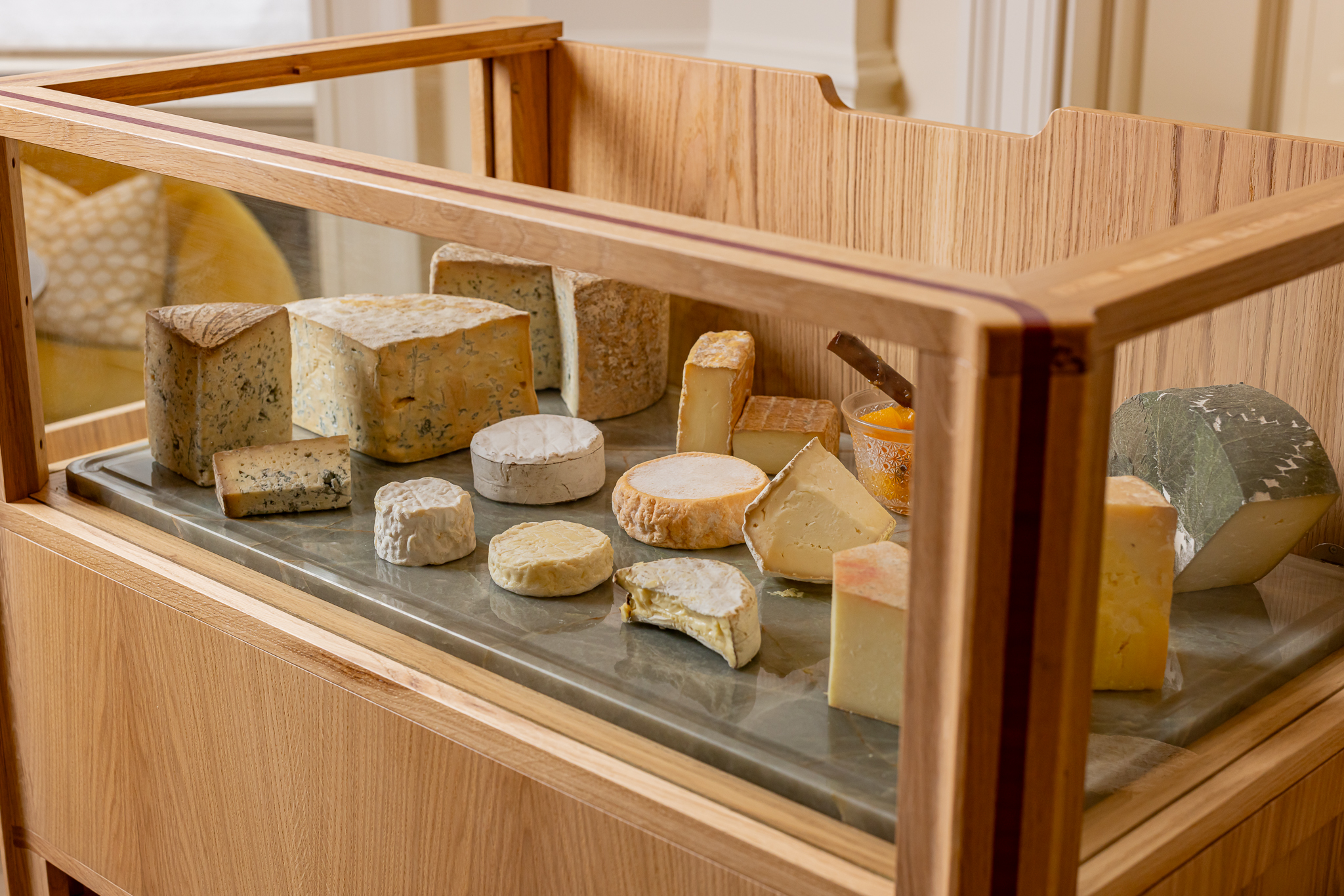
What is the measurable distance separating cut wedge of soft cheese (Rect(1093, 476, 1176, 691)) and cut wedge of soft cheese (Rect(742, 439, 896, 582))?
7.2 inches

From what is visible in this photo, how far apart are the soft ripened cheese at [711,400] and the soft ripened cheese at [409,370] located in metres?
0.15

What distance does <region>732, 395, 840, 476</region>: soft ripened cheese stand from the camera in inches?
42.6

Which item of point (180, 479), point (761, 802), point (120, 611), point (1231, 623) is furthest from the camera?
point (180, 479)

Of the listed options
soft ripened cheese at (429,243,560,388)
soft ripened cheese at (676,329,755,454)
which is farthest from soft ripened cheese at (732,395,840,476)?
soft ripened cheese at (429,243,560,388)

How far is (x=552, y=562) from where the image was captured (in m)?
0.87

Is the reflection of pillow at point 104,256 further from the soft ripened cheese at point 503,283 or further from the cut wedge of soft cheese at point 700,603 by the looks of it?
the cut wedge of soft cheese at point 700,603

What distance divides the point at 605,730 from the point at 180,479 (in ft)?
1.69

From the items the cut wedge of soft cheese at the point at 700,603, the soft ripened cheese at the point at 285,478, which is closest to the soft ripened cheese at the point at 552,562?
the cut wedge of soft cheese at the point at 700,603

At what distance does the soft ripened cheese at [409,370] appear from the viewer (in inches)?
43.0

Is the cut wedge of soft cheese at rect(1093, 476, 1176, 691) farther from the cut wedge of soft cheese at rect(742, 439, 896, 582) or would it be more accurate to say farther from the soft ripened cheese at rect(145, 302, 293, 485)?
the soft ripened cheese at rect(145, 302, 293, 485)

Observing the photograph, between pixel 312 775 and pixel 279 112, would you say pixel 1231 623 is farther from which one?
pixel 279 112

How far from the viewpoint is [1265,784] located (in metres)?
0.68

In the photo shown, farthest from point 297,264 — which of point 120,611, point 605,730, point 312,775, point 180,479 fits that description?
point 605,730

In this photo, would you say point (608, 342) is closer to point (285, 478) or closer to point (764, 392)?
point (764, 392)
